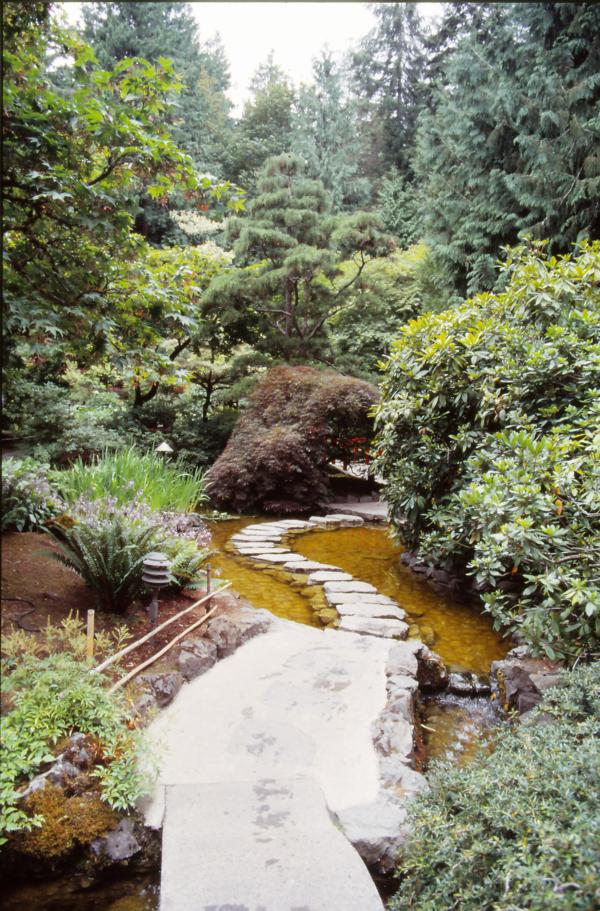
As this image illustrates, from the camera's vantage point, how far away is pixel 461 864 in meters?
1.34

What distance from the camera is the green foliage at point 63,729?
5.03ft

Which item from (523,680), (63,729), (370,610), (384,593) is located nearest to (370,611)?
(370,610)

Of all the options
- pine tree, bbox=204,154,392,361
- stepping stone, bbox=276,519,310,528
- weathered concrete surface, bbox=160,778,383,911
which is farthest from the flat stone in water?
pine tree, bbox=204,154,392,361

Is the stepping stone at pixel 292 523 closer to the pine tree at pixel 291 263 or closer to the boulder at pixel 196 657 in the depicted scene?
the pine tree at pixel 291 263

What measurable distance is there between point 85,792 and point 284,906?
0.73 metres

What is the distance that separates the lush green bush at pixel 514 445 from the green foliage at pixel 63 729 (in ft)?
5.79

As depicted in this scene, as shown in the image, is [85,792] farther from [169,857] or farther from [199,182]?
[199,182]

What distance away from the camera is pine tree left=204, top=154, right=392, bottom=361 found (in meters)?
7.83

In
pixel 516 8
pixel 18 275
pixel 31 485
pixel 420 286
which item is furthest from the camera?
pixel 420 286

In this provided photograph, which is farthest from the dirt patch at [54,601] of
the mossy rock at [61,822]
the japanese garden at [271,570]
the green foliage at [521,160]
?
the green foliage at [521,160]

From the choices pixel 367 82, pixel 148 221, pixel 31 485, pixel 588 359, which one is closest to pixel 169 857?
pixel 31 485

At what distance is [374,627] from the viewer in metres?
3.65

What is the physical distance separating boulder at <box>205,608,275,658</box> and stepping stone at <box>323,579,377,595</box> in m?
0.95

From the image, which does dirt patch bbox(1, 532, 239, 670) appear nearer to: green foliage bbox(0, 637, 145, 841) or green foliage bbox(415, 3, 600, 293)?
green foliage bbox(0, 637, 145, 841)
